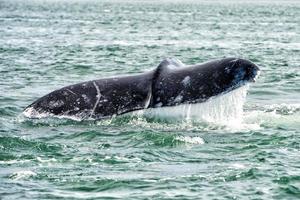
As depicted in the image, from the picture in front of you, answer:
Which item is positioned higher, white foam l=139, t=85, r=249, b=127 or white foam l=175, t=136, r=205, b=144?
white foam l=139, t=85, r=249, b=127

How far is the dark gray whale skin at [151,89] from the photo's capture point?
35.7ft

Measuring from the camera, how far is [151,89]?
11.3 metres

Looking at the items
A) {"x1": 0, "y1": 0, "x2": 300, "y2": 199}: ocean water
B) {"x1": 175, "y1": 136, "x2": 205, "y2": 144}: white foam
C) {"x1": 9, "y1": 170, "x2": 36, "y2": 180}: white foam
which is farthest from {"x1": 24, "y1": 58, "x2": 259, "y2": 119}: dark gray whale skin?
{"x1": 9, "y1": 170, "x2": 36, "y2": 180}: white foam

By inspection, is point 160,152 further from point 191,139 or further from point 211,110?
point 211,110

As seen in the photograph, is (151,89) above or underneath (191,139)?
above

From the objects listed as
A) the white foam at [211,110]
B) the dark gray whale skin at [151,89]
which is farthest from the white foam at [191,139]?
the dark gray whale skin at [151,89]

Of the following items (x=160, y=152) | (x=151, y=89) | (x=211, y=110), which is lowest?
(x=160, y=152)

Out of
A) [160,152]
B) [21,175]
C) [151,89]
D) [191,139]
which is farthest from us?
[191,139]

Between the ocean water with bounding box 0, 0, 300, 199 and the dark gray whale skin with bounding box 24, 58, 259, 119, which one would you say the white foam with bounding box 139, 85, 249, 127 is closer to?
the ocean water with bounding box 0, 0, 300, 199

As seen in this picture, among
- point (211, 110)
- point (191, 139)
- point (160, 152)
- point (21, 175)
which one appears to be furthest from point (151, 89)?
point (21, 175)

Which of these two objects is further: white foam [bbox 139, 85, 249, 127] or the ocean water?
white foam [bbox 139, 85, 249, 127]

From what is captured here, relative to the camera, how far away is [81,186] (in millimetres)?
9781

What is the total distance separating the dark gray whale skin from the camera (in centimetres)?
1089

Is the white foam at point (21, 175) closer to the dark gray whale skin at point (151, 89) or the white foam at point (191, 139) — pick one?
the dark gray whale skin at point (151, 89)
